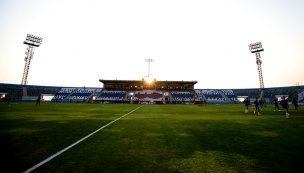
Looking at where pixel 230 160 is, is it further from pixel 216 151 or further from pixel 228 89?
pixel 228 89

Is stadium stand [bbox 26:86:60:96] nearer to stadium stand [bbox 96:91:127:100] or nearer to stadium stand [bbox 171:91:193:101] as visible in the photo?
stadium stand [bbox 96:91:127:100]

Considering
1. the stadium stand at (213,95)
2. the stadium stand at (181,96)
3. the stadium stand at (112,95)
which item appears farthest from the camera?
the stadium stand at (213,95)

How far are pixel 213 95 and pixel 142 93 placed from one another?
1237 inches

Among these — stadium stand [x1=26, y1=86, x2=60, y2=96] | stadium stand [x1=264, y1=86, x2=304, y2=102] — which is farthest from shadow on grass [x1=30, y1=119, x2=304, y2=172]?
stadium stand [x1=26, y1=86, x2=60, y2=96]

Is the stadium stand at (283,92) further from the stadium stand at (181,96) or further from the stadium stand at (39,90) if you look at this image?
the stadium stand at (39,90)

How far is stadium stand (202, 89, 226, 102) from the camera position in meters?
59.4

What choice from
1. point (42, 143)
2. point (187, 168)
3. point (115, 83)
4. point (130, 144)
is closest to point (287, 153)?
point (187, 168)

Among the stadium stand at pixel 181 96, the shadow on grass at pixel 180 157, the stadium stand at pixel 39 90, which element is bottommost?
the shadow on grass at pixel 180 157

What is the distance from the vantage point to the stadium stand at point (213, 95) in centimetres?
5944

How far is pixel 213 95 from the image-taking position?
205 feet

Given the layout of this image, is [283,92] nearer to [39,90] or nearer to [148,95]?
[148,95]

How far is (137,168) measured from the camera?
297 cm

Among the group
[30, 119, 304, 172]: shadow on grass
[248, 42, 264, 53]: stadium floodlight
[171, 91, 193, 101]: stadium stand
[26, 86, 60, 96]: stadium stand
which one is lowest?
[30, 119, 304, 172]: shadow on grass

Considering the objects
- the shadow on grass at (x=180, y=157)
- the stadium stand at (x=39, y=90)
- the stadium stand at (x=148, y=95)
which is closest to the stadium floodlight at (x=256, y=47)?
the stadium stand at (x=148, y=95)
